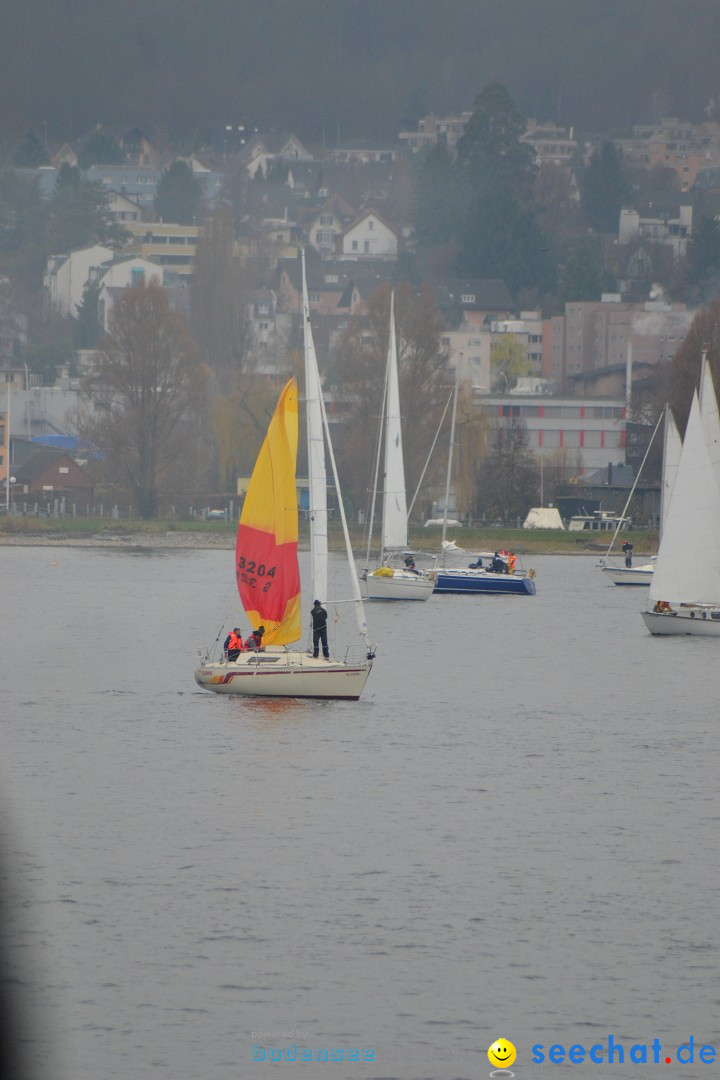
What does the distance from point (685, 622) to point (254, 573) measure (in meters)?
19.6

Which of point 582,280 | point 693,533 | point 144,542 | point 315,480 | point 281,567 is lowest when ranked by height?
point 144,542

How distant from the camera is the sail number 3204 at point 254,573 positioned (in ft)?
123

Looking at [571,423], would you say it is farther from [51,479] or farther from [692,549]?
[692,549]

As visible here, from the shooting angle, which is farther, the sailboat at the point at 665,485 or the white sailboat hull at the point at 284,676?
the sailboat at the point at 665,485

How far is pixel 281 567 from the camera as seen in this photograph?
123ft

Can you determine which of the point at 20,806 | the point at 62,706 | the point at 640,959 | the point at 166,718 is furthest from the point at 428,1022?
the point at 62,706

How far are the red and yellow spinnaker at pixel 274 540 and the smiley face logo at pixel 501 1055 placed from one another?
1941 cm

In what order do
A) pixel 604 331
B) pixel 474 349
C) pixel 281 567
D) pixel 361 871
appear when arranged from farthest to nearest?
1. pixel 474 349
2. pixel 604 331
3. pixel 281 567
4. pixel 361 871

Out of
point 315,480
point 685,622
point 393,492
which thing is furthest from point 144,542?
point 315,480

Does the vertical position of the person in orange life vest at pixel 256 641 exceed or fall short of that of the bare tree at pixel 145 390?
it falls short

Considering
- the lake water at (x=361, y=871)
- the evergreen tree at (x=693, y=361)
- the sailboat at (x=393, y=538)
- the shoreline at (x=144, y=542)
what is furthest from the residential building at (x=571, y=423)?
the lake water at (x=361, y=871)

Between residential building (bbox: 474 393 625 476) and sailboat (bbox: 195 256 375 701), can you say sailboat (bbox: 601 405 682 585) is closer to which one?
sailboat (bbox: 195 256 375 701)

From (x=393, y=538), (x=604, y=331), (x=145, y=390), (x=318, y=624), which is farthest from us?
(x=604, y=331)

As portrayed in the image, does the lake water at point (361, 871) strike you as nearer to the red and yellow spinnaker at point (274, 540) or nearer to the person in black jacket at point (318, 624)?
the person in black jacket at point (318, 624)
